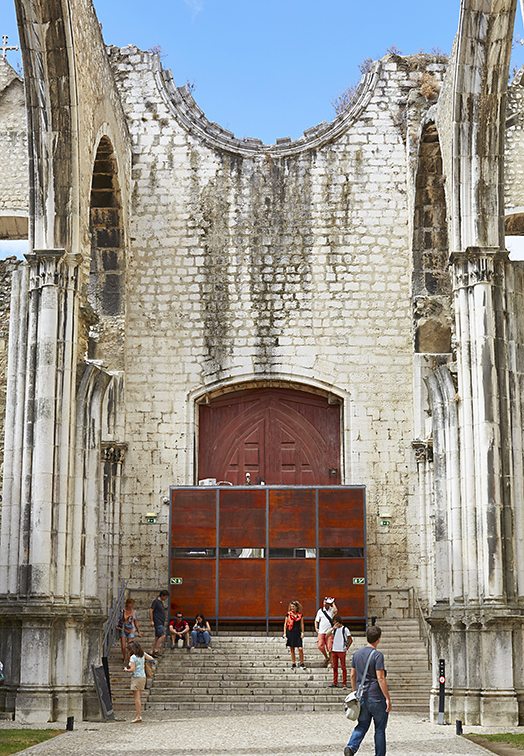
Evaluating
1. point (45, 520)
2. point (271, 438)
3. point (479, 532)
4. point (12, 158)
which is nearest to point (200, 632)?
point (271, 438)

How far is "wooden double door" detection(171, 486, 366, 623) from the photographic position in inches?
605

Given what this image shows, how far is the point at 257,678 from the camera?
525 inches

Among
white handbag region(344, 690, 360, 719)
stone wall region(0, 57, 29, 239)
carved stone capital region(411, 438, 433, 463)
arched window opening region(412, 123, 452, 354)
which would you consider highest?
stone wall region(0, 57, 29, 239)

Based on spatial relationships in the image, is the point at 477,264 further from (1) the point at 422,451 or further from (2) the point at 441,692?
(2) the point at 441,692

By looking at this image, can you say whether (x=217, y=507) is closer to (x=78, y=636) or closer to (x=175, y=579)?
(x=175, y=579)

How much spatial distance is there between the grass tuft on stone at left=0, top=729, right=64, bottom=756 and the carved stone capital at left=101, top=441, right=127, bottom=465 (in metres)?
6.63

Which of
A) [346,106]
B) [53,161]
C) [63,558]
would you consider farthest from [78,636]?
[346,106]

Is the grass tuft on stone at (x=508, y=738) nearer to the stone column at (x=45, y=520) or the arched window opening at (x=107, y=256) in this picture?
the stone column at (x=45, y=520)

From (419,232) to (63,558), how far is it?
8779 mm

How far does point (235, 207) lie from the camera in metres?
17.3

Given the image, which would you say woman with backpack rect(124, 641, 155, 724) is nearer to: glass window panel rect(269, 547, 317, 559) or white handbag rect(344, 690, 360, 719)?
white handbag rect(344, 690, 360, 719)

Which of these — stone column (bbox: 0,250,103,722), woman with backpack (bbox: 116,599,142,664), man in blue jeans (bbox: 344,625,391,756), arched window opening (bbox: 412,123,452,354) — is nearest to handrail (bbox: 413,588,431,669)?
arched window opening (bbox: 412,123,452,354)

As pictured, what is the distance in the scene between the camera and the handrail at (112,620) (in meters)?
14.2

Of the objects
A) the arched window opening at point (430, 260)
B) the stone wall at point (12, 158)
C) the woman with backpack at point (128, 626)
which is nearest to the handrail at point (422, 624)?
the arched window opening at point (430, 260)
